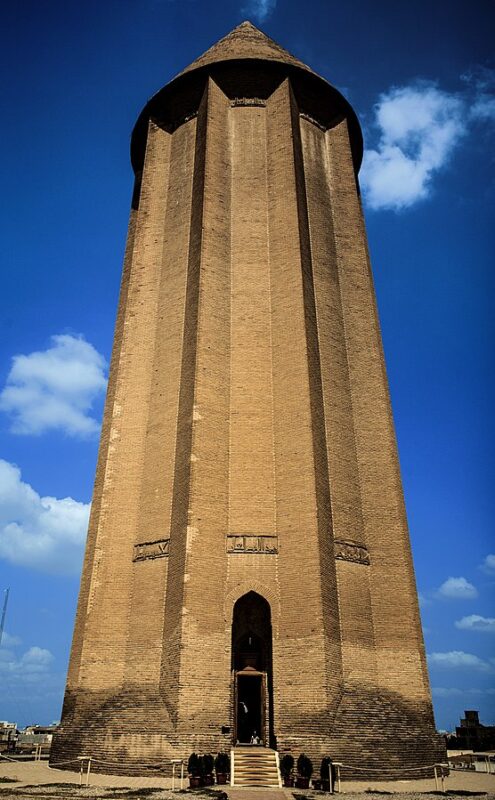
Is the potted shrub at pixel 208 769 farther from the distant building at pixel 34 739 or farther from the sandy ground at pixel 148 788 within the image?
the distant building at pixel 34 739

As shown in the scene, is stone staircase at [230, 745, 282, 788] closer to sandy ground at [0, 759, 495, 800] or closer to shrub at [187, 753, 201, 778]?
sandy ground at [0, 759, 495, 800]

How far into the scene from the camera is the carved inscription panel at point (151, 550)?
1465 centimetres

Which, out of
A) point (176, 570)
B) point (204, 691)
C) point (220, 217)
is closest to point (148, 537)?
point (176, 570)

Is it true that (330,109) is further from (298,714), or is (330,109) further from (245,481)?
(298,714)

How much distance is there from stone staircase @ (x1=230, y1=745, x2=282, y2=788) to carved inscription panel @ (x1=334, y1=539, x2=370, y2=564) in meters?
4.19

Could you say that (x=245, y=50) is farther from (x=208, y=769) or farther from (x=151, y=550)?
(x=208, y=769)

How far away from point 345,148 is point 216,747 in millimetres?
16753

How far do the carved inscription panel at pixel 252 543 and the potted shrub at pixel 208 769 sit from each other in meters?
4.08

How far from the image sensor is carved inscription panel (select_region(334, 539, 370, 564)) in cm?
1487

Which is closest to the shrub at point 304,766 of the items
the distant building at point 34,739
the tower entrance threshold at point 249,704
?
the tower entrance threshold at point 249,704

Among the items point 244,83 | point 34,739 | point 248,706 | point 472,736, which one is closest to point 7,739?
point 34,739

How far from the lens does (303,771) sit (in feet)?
37.3

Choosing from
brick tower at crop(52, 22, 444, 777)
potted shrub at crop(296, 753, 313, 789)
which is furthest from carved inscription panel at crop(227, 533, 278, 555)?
potted shrub at crop(296, 753, 313, 789)

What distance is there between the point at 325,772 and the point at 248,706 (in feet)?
11.4
